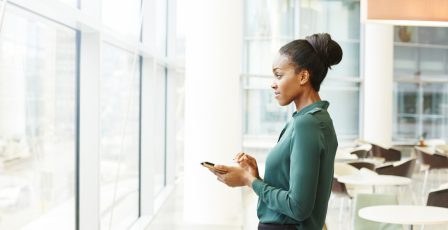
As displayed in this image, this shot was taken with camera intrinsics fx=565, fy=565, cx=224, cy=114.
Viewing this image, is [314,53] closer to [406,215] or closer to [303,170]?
[303,170]

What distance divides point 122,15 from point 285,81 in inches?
168

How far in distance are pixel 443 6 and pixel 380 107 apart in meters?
5.75

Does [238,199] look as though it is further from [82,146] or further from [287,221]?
[287,221]

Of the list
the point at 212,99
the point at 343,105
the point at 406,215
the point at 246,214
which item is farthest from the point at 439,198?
the point at 343,105

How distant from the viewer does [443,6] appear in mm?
5941

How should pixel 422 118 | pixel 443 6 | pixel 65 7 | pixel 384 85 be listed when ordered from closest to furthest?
pixel 65 7
pixel 443 6
pixel 384 85
pixel 422 118

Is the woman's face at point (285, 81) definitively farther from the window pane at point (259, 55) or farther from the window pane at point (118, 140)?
the window pane at point (259, 55)

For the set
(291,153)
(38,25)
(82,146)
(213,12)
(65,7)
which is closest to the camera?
(291,153)

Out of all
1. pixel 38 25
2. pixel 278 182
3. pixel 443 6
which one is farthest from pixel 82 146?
pixel 443 6

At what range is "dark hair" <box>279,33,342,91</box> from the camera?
1.81 m

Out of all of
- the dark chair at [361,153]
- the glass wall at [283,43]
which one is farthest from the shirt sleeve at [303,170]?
the glass wall at [283,43]

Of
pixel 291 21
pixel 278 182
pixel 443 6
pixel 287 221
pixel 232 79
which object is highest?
pixel 291 21

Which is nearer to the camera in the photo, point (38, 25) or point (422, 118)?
point (38, 25)

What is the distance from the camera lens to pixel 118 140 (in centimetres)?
619
